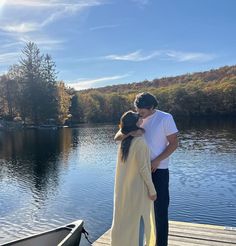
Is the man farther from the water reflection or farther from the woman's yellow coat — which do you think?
the water reflection

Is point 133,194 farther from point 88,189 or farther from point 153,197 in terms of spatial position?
point 88,189

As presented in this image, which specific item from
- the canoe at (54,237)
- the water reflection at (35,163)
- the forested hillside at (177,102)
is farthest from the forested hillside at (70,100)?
the canoe at (54,237)

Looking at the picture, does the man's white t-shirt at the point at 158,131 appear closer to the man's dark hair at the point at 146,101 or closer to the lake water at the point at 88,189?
the man's dark hair at the point at 146,101

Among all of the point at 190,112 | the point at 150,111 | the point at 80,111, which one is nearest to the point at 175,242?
the point at 150,111

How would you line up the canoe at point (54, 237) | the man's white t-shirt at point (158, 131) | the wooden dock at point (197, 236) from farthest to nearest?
1. the canoe at point (54, 237)
2. the wooden dock at point (197, 236)
3. the man's white t-shirt at point (158, 131)

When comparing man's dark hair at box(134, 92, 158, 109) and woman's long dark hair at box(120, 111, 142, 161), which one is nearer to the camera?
woman's long dark hair at box(120, 111, 142, 161)

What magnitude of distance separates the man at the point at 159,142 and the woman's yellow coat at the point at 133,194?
152mm

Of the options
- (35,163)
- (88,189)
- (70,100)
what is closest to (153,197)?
(88,189)

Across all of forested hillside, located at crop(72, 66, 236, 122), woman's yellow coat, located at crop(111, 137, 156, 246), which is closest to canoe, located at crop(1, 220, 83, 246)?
woman's yellow coat, located at crop(111, 137, 156, 246)

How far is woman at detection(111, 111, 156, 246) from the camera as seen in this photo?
419 cm

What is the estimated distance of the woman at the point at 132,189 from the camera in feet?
13.7

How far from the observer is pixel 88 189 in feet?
50.1

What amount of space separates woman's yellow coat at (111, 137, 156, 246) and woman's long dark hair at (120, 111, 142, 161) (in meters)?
0.04

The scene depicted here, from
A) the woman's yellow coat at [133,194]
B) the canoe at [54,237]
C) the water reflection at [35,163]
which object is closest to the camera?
the woman's yellow coat at [133,194]
